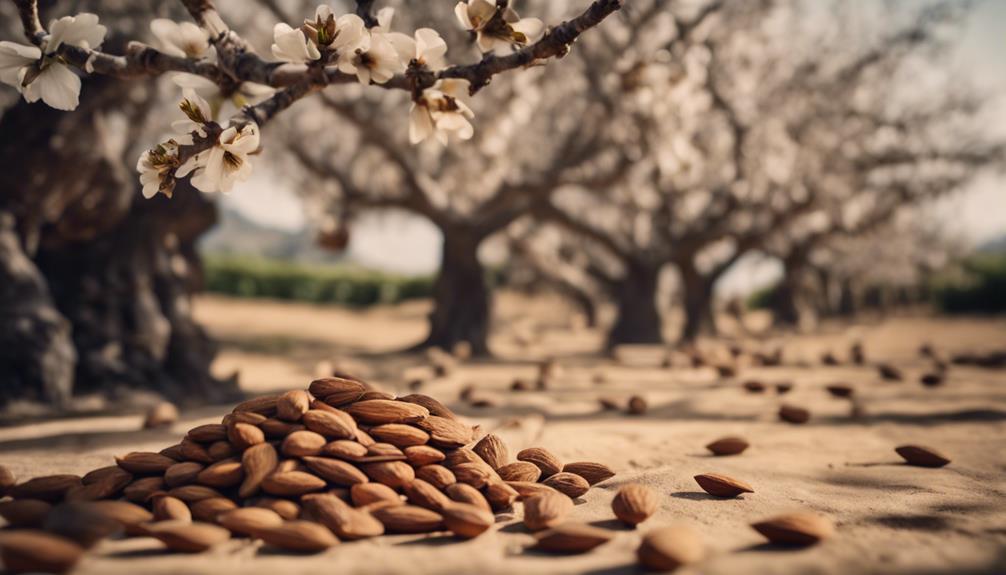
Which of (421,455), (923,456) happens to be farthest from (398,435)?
(923,456)

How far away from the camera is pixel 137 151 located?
7520 mm

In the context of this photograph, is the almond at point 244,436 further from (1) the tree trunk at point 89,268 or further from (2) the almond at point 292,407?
(1) the tree trunk at point 89,268

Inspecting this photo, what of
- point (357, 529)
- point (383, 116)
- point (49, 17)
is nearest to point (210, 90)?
point (357, 529)

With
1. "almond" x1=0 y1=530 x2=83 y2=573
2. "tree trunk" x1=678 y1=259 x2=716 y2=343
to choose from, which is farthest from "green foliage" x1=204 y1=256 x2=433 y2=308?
"almond" x1=0 y1=530 x2=83 y2=573

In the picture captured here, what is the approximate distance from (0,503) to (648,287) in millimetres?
10350

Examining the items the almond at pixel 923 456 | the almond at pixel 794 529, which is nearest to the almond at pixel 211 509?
the almond at pixel 794 529

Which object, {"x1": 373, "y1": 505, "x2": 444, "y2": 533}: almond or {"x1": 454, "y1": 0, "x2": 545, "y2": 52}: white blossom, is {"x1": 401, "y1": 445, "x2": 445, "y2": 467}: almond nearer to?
{"x1": 373, "y1": 505, "x2": 444, "y2": 533}: almond

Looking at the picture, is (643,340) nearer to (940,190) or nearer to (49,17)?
(940,190)

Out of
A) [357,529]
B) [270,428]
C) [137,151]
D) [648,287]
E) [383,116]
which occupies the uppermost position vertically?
[383,116]

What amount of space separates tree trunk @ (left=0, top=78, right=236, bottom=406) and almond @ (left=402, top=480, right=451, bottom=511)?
3.67m

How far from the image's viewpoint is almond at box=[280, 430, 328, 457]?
2.07 meters

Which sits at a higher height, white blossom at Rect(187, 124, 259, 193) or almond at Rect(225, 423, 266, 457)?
white blossom at Rect(187, 124, 259, 193)

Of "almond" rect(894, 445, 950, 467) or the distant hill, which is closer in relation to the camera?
"almond" rect(894, 445, 950, 467)

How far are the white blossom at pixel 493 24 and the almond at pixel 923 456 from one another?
8.53 ft
